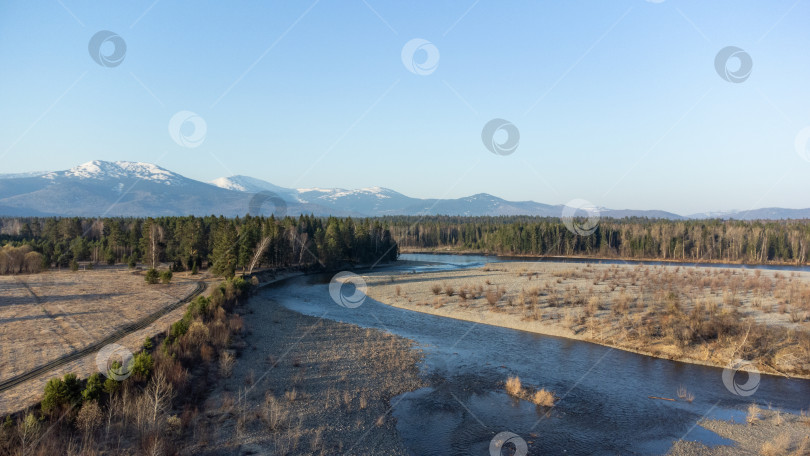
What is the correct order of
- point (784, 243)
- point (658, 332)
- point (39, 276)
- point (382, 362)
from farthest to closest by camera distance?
point (784, 243) < point (39, 276) < point (658, 332) < point (382, 362)

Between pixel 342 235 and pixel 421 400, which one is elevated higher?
pixel 342 235

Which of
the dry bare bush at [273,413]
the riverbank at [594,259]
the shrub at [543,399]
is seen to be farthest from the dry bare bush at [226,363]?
the riverbank at [594,259]

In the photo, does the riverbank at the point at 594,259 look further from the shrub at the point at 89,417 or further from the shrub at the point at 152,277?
the shrub at the point at 89,417

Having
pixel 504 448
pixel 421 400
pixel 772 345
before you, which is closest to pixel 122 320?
pixel 421 400

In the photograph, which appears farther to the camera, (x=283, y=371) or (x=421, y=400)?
(x=283, y=371)

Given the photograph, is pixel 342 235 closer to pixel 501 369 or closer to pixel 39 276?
pixel 39 276

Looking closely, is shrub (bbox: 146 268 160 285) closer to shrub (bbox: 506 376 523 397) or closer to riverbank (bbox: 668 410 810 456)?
shrub (bbox: 506 376 523 397)

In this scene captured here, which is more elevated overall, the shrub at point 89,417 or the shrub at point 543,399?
the shrub at point 89,417
